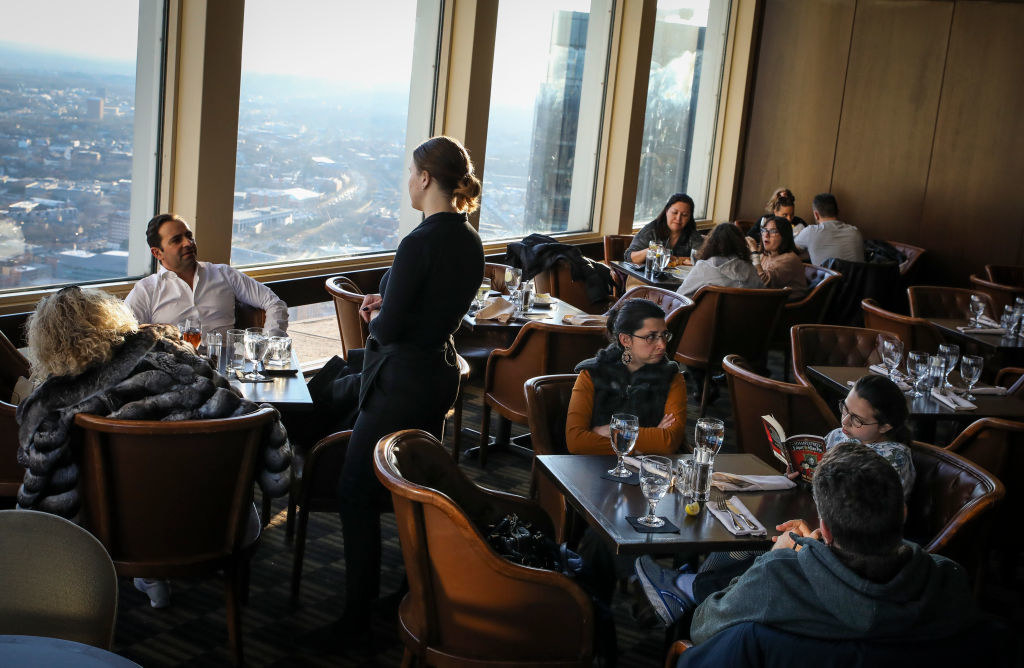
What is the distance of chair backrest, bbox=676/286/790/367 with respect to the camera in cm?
616

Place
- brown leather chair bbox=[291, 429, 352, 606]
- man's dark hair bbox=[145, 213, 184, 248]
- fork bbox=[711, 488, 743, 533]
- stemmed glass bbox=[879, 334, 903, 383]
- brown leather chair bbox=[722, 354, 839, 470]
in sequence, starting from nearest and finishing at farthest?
fork bbox=[711, 488, 743, 533] → brown leather chair bbox=[291, 429, 352, 606] → brown leather chair bbox=[722, 354, 839, 470] → man's dark hair bbox=[145, 213, 184, 248] → stemmed glass bbox=[879, 334, 903, 383]

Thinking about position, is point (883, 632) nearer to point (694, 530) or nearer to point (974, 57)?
point (694, 530)

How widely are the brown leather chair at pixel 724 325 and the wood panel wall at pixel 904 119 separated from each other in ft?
16.0

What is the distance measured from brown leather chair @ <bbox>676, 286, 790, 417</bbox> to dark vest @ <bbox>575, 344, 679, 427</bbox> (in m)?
2.49

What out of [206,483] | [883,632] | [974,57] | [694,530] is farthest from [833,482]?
[974,57]

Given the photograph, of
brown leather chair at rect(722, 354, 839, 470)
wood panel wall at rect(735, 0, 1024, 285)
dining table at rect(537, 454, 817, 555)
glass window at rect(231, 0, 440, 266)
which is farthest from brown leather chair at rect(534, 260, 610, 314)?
wood panel wall at rect(735, 0, 1024, 285)

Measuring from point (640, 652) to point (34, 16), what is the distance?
12.9 feet

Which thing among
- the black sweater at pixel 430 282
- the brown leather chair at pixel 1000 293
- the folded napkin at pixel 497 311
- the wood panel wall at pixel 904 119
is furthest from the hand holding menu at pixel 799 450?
the wood panel wall at pixel 904 119

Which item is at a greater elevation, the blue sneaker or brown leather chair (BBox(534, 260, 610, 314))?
brown leather chair (BBox(534, 260, 610, 314))

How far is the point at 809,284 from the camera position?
7598 mm

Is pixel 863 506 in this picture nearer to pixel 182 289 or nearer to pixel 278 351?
pixel 278 351

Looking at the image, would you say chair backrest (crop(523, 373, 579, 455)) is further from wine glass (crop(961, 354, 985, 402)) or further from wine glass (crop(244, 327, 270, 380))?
wine glass (crop(961, 354, 985, 402))

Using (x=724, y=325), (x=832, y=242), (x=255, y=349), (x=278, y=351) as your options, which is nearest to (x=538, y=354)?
(x=278, y=351)

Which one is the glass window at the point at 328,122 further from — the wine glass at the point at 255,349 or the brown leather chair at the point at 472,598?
the brown leather chair at the point at 472,598
